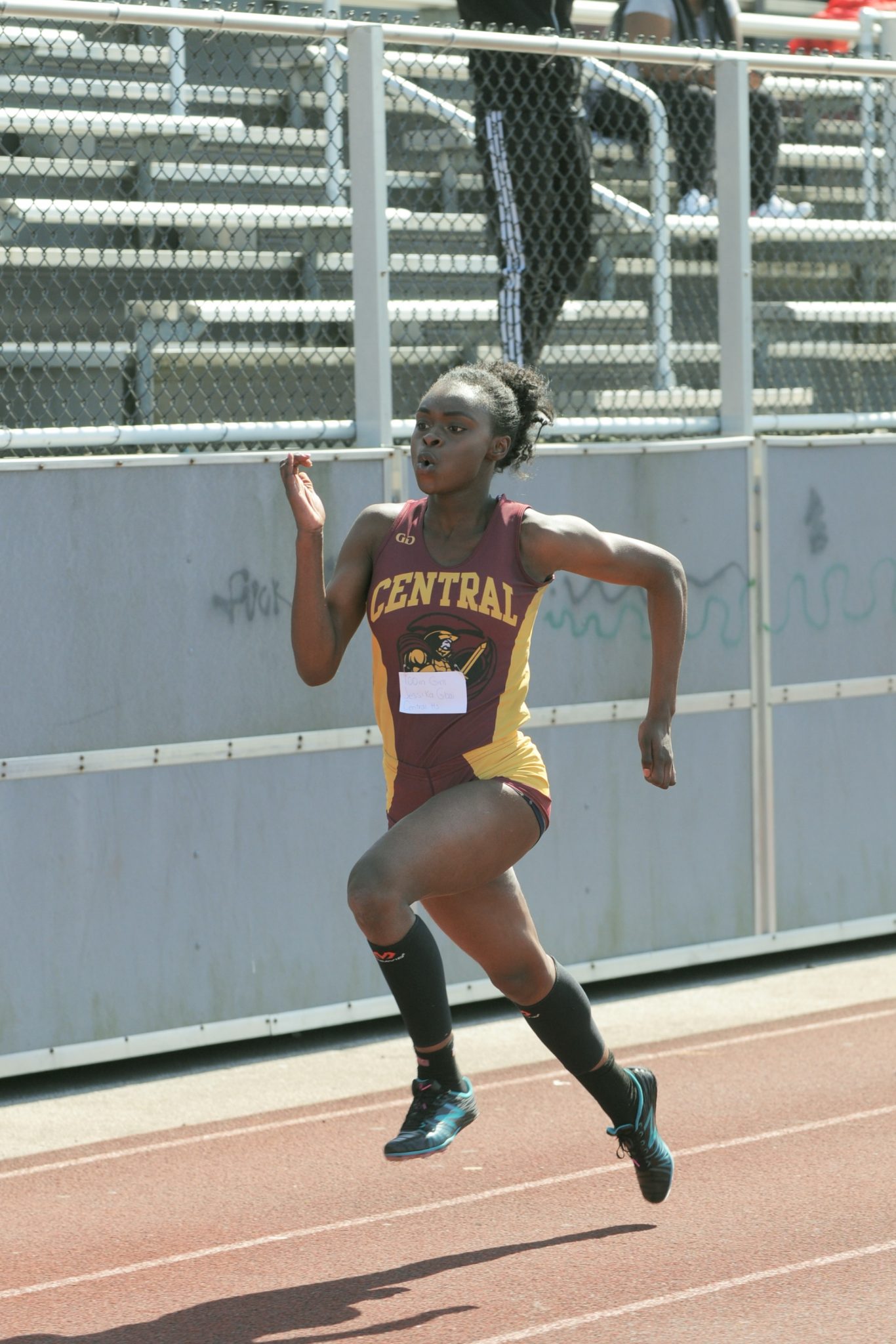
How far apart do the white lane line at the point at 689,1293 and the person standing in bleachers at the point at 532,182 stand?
168 inches

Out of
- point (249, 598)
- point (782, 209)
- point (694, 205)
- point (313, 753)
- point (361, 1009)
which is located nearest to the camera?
point (249, 598)

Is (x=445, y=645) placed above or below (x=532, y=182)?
below

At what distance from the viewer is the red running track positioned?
4.46 metres

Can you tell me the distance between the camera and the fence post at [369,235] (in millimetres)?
7402

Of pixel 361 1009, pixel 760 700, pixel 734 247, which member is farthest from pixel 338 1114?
pixel 734 247

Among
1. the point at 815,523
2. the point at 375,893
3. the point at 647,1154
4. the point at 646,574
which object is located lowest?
the point at 647,1154

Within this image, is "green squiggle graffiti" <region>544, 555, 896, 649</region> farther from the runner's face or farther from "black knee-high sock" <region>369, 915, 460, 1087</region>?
"black knee-high sock" <region>369, 915, 460, 1087</region>

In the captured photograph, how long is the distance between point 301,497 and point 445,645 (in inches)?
20.1

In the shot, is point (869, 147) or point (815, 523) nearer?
point (815, 523)

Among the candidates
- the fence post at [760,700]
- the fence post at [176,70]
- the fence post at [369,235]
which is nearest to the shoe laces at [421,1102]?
the fence post at [369,235]

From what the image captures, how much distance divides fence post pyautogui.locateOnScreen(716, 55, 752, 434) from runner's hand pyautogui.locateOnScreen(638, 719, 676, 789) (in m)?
3.77

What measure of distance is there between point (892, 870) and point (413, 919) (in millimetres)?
4692

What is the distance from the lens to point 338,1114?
6465 millimetres

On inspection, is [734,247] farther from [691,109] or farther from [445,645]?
[445,645]
